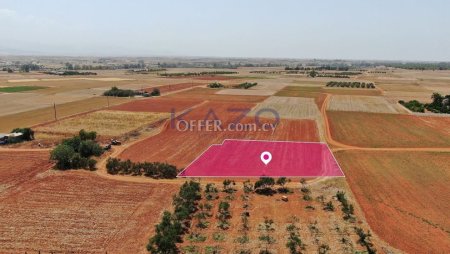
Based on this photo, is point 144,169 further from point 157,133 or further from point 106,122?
point 106,122

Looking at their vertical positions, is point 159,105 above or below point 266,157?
above

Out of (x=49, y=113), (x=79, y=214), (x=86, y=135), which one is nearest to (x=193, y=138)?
(x=86, y=135)

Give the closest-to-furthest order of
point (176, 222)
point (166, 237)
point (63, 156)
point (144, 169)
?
point (166, 237) → point (176, 222) → point (144, 169) → point (63, 156)

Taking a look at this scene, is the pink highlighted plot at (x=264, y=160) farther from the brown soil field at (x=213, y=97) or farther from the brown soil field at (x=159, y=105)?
the brown soil field at (x=213, y=97)

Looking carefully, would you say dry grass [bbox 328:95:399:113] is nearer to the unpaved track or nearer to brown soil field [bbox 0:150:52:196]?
the unpaved track

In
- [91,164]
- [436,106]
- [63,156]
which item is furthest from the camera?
[436,106]

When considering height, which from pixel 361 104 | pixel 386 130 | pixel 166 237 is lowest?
pixel 386 130
